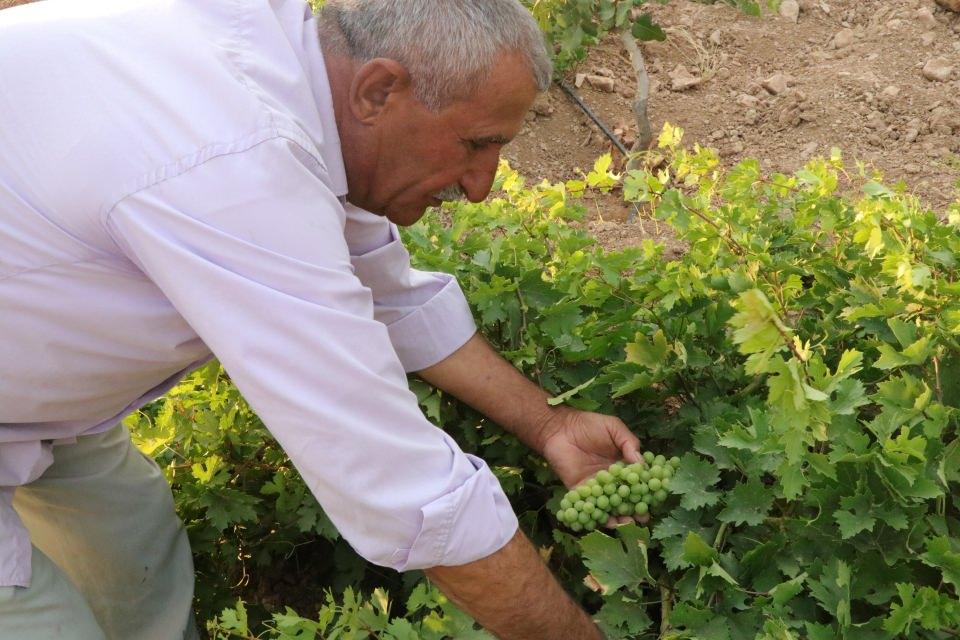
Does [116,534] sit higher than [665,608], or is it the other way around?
[665,608]

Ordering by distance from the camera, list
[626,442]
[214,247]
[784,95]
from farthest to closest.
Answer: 1. [784,95]
2. [626,442]
3. [214,247]

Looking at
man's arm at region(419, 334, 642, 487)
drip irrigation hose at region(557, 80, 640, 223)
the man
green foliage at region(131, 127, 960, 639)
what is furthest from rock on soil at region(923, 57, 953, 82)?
the man

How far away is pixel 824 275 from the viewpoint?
2842 mm

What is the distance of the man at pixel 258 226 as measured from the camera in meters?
1.90

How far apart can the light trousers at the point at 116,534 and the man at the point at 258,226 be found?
35 centimetres

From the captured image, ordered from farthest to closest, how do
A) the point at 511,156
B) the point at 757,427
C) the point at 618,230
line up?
the point at 511,156 < the point at 618,230 < the point at 757,427

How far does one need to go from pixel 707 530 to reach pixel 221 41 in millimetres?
1460

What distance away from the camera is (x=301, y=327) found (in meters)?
1.90

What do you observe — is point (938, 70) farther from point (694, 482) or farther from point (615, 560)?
point (615, 560)

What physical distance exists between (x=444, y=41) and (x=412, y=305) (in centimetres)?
92

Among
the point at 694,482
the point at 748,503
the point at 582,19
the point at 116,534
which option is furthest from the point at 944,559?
the point at 582,19

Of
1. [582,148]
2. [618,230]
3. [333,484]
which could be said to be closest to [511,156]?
[582,148]

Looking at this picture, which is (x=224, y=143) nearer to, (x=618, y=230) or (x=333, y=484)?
(x=333, y=484)

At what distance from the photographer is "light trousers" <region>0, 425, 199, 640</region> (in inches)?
117
